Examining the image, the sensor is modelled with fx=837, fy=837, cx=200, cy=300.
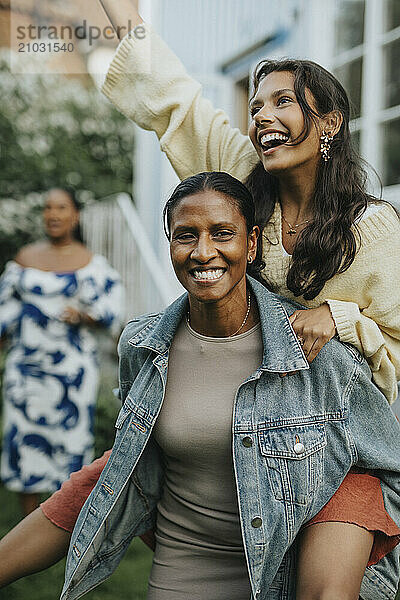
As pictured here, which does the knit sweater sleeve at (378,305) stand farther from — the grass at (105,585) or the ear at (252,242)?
the grass at (105,585)

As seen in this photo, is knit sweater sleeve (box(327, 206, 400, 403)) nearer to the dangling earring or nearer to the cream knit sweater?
the cream knit sweater

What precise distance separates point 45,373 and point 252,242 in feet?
11.2

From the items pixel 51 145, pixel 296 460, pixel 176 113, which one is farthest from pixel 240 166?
pixel 51 145

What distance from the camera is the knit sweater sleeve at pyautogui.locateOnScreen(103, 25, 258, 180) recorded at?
3.06 metres

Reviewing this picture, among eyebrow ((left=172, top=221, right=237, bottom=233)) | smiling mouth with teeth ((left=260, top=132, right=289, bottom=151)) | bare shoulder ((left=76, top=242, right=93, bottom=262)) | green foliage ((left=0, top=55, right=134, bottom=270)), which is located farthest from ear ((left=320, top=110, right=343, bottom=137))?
green foliage ((left=0, top=55, right=134, bottom=270))

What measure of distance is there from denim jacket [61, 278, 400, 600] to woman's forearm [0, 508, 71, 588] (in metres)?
0.31

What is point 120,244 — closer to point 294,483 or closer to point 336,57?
point 336,57

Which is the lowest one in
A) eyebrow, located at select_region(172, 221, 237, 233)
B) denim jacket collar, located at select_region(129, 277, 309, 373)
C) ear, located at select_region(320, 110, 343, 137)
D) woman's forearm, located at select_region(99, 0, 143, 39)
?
denim jacket collar, located at select_region(129, 277, 309, 373)

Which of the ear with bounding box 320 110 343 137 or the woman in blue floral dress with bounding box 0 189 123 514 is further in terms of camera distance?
the woman in blue floral dress with bounding box 0 189 123 514

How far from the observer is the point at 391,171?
17.9 feet

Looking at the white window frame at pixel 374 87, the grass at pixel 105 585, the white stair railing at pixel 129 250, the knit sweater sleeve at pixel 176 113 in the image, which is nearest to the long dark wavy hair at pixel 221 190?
the knit sweater sleeve at pixel 176 113

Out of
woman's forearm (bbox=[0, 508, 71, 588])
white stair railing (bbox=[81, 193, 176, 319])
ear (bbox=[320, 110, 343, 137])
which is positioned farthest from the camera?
white stair railing (bbox=[81, 193, 176, 319])

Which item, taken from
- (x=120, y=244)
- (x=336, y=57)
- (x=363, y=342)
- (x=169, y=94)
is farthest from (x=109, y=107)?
(x=363, y=342)

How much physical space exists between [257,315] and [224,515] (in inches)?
25.3
